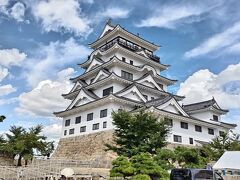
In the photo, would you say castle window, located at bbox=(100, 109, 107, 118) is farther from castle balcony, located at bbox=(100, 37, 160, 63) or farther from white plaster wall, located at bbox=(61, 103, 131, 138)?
castle balcony, located at bbox=(100, 37, 160, 63)

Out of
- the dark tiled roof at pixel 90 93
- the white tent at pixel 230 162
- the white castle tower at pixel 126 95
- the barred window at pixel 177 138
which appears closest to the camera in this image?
the white tent at pixel 230 162

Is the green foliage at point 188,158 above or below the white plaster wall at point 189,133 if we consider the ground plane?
below

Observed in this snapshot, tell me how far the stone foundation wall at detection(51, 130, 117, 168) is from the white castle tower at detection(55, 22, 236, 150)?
2.30 ft

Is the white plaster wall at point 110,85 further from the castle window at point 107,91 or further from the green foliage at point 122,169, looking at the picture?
the green foliage at point 122,169

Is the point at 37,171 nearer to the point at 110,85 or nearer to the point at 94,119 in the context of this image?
the point at 94,119

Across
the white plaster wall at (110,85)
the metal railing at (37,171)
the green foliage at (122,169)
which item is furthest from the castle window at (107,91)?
the green foliage at (122,169)

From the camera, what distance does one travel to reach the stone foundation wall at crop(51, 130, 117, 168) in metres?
25.6

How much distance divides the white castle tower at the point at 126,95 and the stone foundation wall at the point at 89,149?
2.30ft

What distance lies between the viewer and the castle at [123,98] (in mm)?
29656

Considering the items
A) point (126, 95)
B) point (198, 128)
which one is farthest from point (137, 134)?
point (198, 128)

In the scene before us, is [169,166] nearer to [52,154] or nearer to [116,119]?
[116,119]

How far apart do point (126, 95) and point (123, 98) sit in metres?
1.79

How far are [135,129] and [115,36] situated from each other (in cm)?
2113

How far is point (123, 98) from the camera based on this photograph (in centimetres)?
2889
